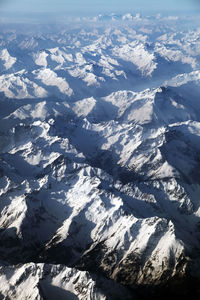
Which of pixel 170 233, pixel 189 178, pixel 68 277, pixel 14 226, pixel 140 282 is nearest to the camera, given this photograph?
pixel 68 277

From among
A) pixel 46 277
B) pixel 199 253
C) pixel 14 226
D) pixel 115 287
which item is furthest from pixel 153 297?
pixel 14 226

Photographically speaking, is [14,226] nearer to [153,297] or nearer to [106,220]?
[106,220]

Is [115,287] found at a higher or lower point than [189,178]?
higher

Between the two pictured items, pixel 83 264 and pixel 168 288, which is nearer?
pixel 168 288

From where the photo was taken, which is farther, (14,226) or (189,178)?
(189,178)

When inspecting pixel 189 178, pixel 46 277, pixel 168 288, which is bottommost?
→ pixel 189 178

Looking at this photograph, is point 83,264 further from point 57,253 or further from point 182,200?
point 182,200

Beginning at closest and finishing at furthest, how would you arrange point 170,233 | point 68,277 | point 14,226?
point 68,277
point 170,233
point 14,226

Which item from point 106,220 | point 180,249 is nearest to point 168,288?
point 180,249

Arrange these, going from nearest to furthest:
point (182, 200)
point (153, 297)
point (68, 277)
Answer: point (68, 277), point (153, 297), point (182, 200)
